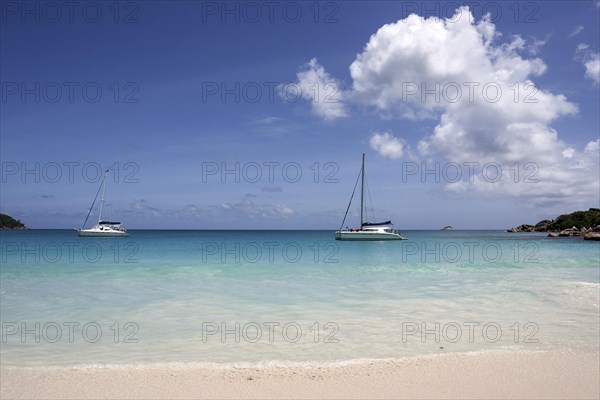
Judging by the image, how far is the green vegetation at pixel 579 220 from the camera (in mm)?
110125

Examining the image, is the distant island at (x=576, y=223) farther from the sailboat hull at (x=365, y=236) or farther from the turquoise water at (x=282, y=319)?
Result: the turquoise water at (x=282, y=319)

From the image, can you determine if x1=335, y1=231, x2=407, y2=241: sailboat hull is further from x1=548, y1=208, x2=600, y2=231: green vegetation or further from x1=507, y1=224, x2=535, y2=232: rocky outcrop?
x1=507, y1=224, x2=535, y2=232: rocky outcrop

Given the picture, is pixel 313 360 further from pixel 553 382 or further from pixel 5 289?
pixel 5 289

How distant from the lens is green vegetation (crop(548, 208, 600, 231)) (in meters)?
110

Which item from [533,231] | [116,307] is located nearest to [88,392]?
[116,307]

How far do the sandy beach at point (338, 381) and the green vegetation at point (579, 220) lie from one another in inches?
4786

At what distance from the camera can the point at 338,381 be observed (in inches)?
255

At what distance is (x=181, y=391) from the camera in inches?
239

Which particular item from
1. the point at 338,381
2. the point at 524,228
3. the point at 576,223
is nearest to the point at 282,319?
the point at 338,381

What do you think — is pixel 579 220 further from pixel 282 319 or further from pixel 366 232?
pixel 282 319

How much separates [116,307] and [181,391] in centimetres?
770

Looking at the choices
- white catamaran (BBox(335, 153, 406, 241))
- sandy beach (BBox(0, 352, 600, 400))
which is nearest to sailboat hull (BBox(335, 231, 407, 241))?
white catamaran (BBox(335, 153, 406, 241))

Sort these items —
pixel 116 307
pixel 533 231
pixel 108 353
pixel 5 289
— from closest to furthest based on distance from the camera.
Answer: pixel 108 353 → pixel 116 307 → pixel 5 289 → pixel 533 231

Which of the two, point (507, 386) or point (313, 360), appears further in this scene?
point (313, 360)
